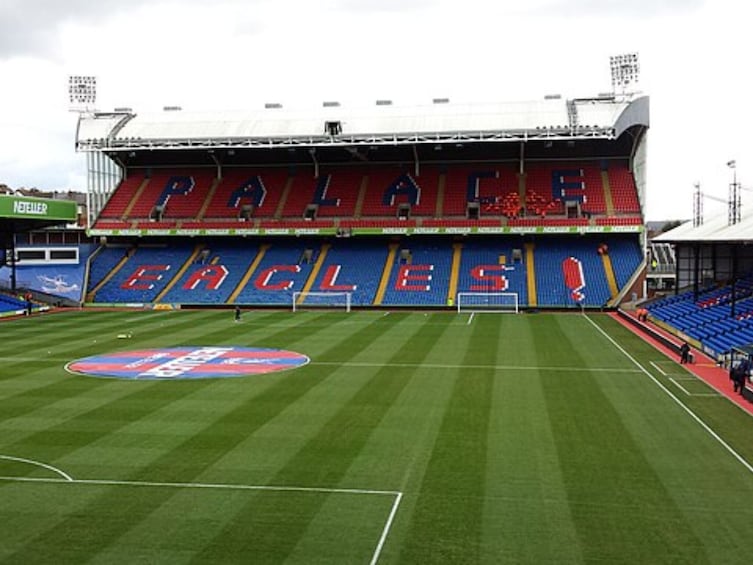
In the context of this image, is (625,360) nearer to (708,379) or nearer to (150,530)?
(708,379)

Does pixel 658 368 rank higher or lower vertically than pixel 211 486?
higher

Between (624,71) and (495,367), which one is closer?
(495,367)

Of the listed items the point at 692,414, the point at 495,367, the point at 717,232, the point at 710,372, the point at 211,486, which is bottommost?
the point at 211,486

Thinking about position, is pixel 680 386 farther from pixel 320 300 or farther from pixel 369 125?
pixel 369 125

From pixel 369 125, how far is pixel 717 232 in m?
28.4

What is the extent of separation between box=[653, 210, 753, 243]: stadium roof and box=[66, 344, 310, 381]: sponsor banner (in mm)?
18383

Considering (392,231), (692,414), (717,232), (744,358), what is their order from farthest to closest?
(392,231) → (717,232) → (744,358) → (692,414)

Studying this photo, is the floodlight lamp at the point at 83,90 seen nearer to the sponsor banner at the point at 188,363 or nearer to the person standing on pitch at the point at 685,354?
the sponsor banner at the point at 188,363

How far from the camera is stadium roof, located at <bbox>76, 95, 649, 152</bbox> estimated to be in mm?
52438

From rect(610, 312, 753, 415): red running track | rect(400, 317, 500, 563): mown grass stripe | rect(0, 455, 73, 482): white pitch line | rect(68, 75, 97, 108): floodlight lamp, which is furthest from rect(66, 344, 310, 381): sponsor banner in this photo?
rect(68, 75, 97, 108): floodlight lamp

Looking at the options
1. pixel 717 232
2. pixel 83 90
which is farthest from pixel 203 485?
pixel 83 90

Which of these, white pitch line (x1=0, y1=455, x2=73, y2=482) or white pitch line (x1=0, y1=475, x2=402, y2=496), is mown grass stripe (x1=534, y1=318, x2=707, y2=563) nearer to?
white pitch line (x1=0, y1=475, x2=402, y2=496)

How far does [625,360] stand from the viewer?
1153 inches

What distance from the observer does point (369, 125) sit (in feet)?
183
